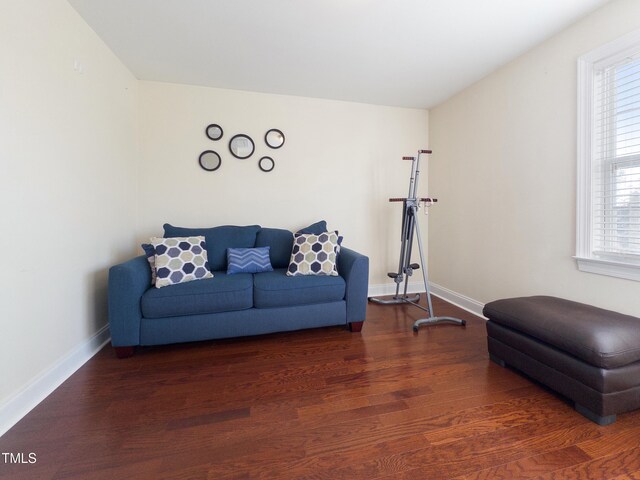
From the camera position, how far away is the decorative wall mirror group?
303 centimetres

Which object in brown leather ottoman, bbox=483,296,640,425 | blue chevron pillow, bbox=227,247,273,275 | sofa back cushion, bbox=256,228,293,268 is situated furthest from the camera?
sofa back cushion, bbox=256,228,293,268

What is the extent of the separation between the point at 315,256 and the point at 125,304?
1521 mm

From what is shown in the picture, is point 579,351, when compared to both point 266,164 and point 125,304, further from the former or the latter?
point 266,164

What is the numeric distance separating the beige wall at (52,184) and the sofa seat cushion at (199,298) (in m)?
0.49

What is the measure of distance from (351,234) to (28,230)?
2832mm

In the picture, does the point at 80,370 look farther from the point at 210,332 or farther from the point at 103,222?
the point at 103,222

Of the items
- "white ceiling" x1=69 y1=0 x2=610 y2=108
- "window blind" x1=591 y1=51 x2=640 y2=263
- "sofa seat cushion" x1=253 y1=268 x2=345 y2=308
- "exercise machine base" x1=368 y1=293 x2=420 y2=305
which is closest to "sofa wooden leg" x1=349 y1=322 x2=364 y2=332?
"sofa seat cushion" x1=253 y1=268 x2=345 y2=308

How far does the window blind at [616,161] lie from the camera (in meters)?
1.73

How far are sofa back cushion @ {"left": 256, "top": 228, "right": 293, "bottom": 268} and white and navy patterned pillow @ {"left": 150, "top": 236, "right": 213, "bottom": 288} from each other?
2.03ft

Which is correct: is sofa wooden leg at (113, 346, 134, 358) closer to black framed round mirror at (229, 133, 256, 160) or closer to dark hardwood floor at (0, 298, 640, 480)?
dark hardwood floor at (0, 298, 640, 480)

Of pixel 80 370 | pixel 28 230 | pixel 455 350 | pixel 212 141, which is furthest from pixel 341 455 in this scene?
pixel 212 141

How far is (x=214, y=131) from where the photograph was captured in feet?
9.96

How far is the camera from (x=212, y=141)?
305cm

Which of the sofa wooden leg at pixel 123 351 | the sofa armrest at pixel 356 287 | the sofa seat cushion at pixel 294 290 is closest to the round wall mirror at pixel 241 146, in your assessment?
the sofa seat cushion at pixel 294 290
